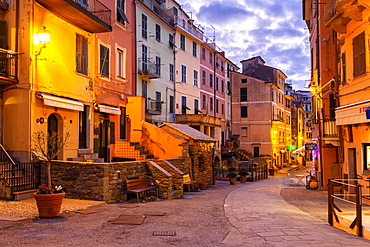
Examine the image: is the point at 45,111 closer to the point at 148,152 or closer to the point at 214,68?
the point at 148,152

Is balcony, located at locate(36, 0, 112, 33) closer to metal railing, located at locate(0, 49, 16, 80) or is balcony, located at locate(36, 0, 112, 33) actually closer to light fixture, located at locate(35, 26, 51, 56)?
light fixture, located at locate(35, 26, 51, 56)

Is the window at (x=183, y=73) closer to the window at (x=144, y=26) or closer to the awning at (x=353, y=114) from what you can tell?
the window at (x=144, y=26)

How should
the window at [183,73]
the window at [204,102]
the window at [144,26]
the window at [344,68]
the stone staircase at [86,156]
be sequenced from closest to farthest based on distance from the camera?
1. the stone staircase at [86,156]
2. the window at [344,68]
3. the window at [144,26]
4. the window at [183,73]
5. the window at [204,102]

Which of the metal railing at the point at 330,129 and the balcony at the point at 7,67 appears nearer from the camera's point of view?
the balcony at the point at 7,67

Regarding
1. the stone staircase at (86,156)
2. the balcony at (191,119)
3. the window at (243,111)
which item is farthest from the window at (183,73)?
the window at (243,111)

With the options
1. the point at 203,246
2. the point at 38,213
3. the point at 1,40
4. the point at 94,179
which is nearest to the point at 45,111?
the point at 1,40

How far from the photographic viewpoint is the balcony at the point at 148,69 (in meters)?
25.3

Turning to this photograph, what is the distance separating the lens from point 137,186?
570 inches

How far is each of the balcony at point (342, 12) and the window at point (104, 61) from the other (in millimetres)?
11627

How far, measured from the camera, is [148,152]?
21.0 m

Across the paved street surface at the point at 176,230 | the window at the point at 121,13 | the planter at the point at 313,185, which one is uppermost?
the window at the point at 121,13

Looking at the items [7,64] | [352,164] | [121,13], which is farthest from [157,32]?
[352,164]

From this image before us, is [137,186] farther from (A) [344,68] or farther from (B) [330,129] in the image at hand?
(B) [330,129]

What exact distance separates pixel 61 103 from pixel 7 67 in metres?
2.59
